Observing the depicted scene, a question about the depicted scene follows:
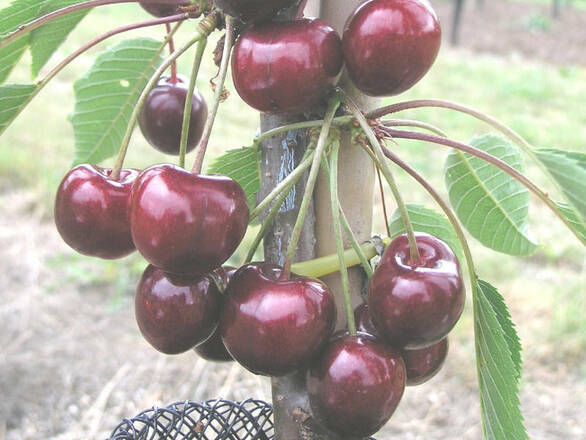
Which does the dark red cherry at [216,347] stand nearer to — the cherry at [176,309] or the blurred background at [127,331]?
the cherry at [176,309]

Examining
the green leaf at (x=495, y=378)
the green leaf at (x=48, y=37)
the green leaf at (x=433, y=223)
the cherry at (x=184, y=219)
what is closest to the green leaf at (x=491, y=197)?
the green leaf at (x=433, y=223)

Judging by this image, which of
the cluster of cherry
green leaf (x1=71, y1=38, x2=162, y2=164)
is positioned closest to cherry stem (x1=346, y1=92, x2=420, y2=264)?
the cluster of cherry

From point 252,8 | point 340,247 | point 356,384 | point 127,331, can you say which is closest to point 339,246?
point 340,247

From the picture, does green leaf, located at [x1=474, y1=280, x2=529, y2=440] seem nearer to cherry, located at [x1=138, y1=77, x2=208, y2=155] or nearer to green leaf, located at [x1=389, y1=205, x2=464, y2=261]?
green leaf, located at [x1=389, y1=205, x2=464, y2=261]

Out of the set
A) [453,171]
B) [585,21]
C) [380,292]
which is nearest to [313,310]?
[380,292]

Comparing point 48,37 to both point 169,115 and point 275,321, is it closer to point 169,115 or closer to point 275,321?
point 169,115

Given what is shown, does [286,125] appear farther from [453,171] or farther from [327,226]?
[453,171]

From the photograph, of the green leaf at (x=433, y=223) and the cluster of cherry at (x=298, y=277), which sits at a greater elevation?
the cluster of cherry at (x=298, y=277)
